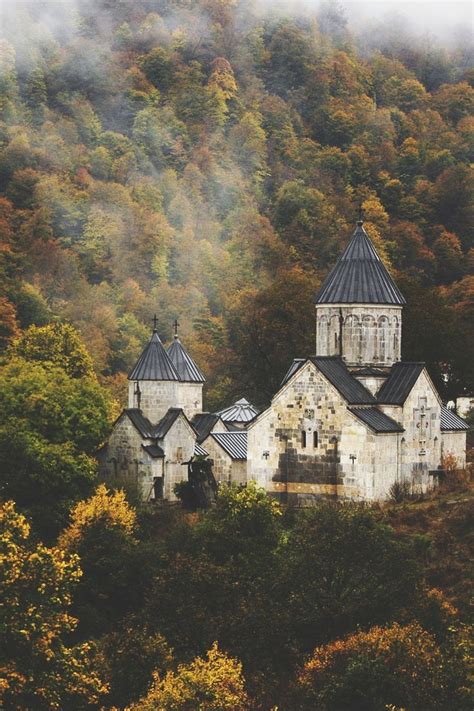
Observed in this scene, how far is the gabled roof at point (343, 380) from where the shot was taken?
180ft

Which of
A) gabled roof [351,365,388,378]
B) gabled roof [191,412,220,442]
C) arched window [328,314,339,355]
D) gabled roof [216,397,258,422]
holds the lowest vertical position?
gabled roof [191,412,220,442]

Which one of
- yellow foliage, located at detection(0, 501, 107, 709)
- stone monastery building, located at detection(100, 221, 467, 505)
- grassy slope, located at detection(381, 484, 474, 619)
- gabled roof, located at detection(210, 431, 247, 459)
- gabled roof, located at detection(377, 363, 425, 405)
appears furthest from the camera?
gabled roof, located at detection(210, 431, 247, 459)

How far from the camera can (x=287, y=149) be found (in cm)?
12700

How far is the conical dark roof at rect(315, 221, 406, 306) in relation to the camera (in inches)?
2228

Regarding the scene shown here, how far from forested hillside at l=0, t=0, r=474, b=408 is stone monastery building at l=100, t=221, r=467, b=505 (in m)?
13.8

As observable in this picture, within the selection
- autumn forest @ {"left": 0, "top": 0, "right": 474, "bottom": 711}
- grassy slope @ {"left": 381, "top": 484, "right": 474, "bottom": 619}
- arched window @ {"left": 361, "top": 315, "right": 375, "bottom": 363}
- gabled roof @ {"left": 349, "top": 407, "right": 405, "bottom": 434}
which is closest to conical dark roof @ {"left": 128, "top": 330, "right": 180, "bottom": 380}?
autumn forest @ {"left": 0, "top": 0, "right": 474, "bottom": 711}

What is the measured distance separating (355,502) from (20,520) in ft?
35.9

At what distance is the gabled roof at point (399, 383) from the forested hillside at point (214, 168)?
55.0ft

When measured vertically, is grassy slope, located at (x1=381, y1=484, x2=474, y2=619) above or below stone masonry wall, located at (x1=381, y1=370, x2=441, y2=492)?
below

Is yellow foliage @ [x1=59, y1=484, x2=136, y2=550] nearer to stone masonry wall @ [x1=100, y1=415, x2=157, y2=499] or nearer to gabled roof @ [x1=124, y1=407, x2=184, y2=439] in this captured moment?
stone masonry wall @ [x1=100, y1=415, x2=157, y2=499]

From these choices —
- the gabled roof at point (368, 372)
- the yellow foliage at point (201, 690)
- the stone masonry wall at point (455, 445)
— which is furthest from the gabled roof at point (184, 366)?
the yellow foliage at point (201, 690)

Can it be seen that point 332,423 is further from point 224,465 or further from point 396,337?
point 224,465

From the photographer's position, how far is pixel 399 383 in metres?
56.1

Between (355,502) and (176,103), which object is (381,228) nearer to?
(176,103)
